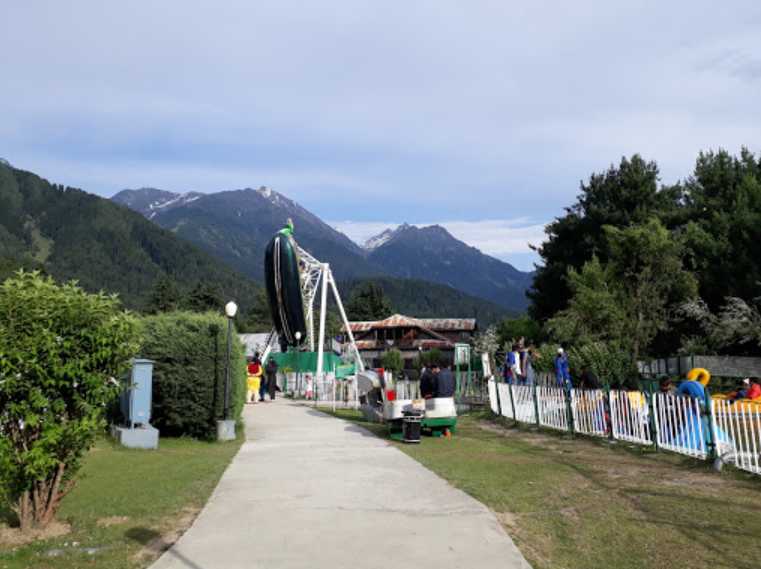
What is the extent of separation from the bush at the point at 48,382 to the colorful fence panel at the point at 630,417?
884cm

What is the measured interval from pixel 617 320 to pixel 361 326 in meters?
68.0

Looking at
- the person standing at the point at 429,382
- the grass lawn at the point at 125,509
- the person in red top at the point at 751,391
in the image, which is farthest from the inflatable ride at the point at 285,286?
the grass lawn at the point at 125,509

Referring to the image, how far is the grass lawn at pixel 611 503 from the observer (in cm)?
584

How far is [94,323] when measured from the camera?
678cm

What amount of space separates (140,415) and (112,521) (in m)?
6.15

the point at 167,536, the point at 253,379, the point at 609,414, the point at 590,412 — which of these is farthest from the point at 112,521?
the point at 253,379

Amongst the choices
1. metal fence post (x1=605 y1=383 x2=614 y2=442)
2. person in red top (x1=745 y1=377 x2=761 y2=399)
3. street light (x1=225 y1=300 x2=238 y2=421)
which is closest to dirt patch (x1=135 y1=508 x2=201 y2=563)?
street light (x1=225 y1=300 x2=238 y2=421)

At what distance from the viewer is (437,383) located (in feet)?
52.3

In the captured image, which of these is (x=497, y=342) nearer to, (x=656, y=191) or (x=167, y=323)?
(x=656, y=191)

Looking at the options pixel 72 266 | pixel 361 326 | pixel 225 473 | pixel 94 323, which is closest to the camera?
pixel 94 323

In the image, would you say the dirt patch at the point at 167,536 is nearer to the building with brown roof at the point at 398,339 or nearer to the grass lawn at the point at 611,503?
the grass lawn at the point at 611,503

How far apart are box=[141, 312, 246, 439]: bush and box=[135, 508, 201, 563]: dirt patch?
705 cm

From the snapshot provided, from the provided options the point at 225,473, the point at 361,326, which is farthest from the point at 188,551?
the point at 361,326

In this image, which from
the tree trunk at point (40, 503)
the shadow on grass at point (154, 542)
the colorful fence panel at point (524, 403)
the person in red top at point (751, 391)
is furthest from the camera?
the colorful fence panel at point (524, 403)
